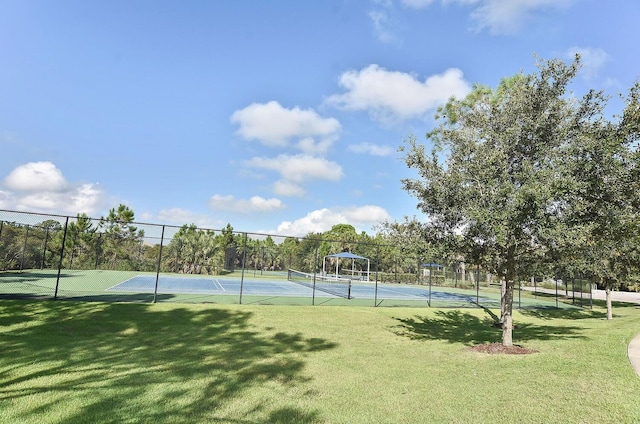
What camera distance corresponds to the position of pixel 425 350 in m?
9.47

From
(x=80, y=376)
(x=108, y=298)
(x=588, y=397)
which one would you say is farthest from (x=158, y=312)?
(x=588, y=397)

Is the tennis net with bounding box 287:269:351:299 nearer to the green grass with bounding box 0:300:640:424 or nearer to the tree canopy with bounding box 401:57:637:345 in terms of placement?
the green grass with bounding box 0:300:640:424

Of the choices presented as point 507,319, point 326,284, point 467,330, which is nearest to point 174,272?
point 326,284

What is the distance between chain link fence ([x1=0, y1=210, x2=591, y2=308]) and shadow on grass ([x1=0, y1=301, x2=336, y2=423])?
8.76ft

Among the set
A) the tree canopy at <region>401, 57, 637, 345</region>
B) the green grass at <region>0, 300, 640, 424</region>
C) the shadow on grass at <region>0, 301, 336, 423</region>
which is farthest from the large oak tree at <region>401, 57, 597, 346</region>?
the shadow on grass at <region>0, 301, 336, 423</region>

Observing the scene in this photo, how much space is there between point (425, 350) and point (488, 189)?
13.8 ft

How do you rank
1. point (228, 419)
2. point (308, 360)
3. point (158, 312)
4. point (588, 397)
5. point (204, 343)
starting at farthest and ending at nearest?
point (158, 312), point (204, 343), point (308, 360), point (588, 397), point (228, 419)

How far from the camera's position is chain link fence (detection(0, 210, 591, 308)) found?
614 inches

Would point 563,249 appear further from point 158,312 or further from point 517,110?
point 158,312

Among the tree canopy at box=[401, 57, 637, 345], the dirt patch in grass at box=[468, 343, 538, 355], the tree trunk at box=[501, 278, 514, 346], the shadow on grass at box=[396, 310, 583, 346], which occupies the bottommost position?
the shadow on grass at box=[396, 310, 583, 346]

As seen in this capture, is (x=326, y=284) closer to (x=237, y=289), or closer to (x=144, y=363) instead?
(x=237, y=289)

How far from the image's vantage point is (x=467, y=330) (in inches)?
525

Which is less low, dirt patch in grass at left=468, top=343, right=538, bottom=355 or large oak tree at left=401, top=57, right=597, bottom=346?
large oak tree at left=401, top=57, right=597, bottom=346

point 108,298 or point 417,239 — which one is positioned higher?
point 417,239
